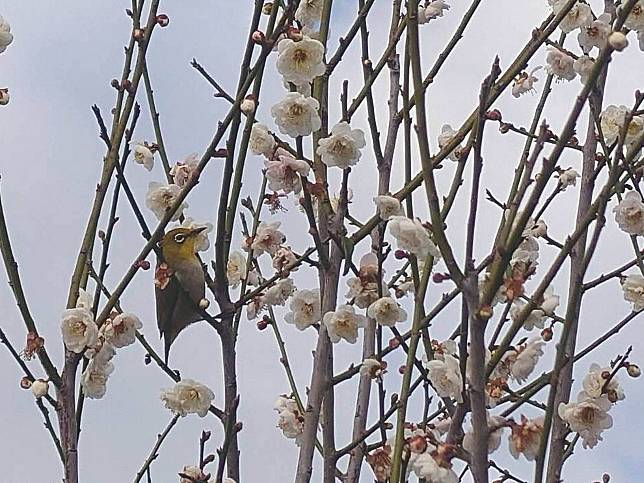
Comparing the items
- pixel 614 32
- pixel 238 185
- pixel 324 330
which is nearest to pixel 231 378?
pixel 324 330

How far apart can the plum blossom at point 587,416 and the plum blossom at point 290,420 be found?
864mm

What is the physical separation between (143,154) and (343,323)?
905mm

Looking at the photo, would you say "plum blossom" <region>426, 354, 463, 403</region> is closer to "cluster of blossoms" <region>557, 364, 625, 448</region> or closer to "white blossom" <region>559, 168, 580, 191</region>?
"cluster of blossoms" <region>557, 364, 625, 448</region>

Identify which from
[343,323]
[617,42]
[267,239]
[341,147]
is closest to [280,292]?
[267,239]

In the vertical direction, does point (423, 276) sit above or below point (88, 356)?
below

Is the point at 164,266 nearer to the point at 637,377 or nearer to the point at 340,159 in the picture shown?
the point at 340,159

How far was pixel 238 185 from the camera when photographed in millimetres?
2285

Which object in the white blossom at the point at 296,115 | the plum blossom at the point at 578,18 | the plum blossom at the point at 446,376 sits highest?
the plum blossom at the point at 578,18

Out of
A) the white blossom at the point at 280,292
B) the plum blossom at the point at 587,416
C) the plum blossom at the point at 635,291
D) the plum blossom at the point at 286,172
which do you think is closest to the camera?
the plum blossom at the point at 587,416

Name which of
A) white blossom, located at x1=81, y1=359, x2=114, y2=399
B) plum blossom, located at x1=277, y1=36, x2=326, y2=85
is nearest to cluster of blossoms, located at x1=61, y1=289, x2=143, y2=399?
white blossom, located at x1=81, y1=359, x2=114, y2=399

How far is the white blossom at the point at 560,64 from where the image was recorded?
2.66m

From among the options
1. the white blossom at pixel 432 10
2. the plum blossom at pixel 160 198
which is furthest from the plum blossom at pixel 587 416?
the white blossom at pixel 432 10

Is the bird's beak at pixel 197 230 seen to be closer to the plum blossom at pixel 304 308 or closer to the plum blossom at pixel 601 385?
the plum blossom at pixel 304 308

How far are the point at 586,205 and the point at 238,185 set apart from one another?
0.90m
